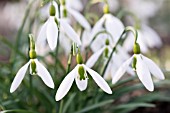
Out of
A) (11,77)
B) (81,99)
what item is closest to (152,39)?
(81,99)

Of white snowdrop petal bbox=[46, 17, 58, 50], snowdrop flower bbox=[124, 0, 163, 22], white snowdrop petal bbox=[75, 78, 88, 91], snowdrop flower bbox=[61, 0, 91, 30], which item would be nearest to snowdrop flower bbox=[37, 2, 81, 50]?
white snowdrop petal bbox=[46, 17, 58, 50]

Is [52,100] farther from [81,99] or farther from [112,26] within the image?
[112,26]

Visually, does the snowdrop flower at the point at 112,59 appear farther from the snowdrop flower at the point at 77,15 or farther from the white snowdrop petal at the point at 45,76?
the white snowdrop petal at the point at 45,76

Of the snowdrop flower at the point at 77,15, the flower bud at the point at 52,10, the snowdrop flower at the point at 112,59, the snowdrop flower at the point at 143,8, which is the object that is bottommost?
the snowdrop flower at the point at 143,8

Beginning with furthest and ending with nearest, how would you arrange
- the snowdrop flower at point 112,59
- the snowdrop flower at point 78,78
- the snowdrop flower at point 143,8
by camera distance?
the snowdrop flower at point 143,8 → the snowdrop flower at point 112,59 → the snowdrop flower at point 78,78

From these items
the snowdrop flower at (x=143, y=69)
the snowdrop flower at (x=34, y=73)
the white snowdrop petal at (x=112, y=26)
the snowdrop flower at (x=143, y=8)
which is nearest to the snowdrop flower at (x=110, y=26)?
the white snowdrop petal at (x=112, y=26)
